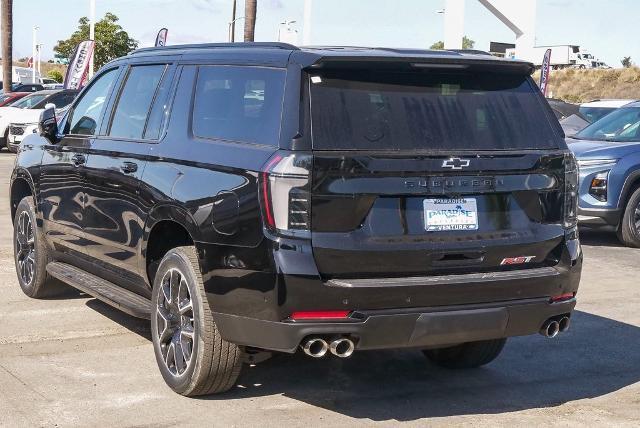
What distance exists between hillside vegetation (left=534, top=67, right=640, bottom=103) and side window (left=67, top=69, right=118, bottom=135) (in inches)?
2500

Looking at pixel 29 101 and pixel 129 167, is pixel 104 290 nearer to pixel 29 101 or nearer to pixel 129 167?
pixel 129 167

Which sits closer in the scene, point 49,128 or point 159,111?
point 159,111

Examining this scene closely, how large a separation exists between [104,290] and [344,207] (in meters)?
2.48

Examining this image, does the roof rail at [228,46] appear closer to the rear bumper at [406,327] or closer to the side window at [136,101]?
the side window at [136,101]

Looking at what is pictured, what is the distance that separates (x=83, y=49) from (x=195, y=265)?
90.7 ft

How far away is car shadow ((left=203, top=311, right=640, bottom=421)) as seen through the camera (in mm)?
5898

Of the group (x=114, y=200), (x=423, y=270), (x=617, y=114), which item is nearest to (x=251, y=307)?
(x=423, y=270)

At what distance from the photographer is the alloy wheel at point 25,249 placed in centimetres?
841

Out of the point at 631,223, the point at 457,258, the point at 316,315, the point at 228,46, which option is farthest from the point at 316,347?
the point at 631,223

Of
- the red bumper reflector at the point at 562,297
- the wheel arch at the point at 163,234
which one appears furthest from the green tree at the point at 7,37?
the red bumper reflector at the point at 562,297

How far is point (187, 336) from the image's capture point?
19.0 ft

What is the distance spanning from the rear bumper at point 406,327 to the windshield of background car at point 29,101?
22895mm

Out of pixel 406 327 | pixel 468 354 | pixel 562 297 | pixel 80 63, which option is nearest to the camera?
pixel 406 327

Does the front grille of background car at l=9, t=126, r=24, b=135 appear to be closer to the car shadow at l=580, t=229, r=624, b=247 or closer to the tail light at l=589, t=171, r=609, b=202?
the car shadow at l=580, t=229, r=624, b=247
